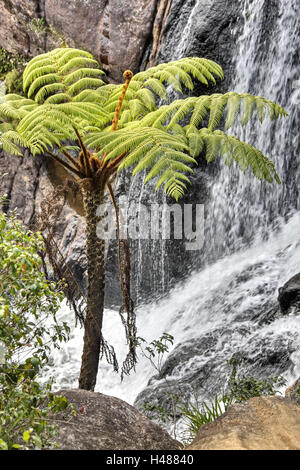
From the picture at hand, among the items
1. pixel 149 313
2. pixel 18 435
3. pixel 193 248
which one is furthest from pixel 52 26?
pixel 18 435

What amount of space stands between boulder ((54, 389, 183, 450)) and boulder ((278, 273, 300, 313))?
6.46 feet

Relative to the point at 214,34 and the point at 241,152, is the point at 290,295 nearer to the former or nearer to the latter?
the point at 241,152

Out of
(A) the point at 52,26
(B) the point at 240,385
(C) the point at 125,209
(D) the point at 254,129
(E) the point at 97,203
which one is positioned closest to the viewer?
(B) the point at 240,385

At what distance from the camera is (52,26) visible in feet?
22.8

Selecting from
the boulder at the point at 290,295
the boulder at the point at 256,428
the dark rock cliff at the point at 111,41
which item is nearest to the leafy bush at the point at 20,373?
the boulder at the point at 256,428

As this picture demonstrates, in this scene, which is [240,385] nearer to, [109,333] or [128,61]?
[109,333]

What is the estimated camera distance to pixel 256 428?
6.54ft

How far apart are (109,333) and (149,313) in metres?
0.54

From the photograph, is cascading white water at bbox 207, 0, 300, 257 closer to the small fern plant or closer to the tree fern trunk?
the small fern plant

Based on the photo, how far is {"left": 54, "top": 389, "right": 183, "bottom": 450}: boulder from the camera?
210 cm

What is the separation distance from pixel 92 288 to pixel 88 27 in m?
4.71

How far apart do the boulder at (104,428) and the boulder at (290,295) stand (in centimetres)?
197

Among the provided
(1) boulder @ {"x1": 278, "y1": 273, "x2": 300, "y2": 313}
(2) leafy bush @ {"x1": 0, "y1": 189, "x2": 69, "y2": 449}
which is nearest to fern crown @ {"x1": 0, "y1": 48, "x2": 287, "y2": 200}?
(2) leafy bush @ {"x1": 0, "y1": 189, "x2": 69, "y2": 449}

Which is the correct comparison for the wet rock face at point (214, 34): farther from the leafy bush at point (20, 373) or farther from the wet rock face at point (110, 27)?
the leafy bush at point (20, 373)
